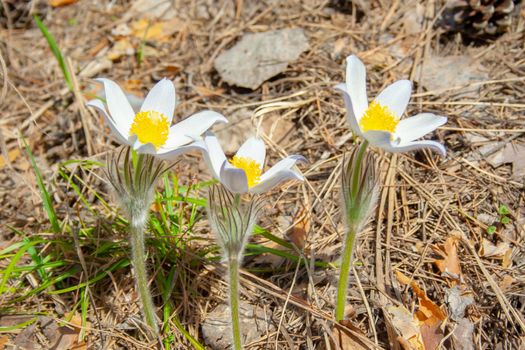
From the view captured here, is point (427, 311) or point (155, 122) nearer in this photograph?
point (155, 122)

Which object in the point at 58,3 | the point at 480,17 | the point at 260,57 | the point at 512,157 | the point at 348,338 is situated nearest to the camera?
the point at 348,338

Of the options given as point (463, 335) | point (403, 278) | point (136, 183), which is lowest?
point (463, 335)

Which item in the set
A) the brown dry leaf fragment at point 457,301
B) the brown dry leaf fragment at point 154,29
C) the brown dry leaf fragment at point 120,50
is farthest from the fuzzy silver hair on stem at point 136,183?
the brown dry leaf fragment at point 154,29

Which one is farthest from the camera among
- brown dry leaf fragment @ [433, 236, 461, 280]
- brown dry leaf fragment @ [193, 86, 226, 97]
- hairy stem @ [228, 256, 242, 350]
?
brown dry leaf fragment @ [193, 86, 226, 97]

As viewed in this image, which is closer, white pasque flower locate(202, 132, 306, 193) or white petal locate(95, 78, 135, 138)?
white pasque flower locate(202, 132, 306, 193)

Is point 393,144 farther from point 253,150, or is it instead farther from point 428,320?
point 428,320

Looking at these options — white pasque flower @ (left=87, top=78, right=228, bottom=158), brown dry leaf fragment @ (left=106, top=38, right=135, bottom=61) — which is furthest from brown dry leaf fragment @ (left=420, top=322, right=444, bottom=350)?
brown dry leaf fragment @ (left=106, top=38, right=135, bottom=61)

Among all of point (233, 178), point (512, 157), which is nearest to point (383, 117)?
point (233, 178)

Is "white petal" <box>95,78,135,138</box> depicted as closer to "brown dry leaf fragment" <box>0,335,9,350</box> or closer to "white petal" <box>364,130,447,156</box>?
"white petal" <box>364,130,447,156</box>
